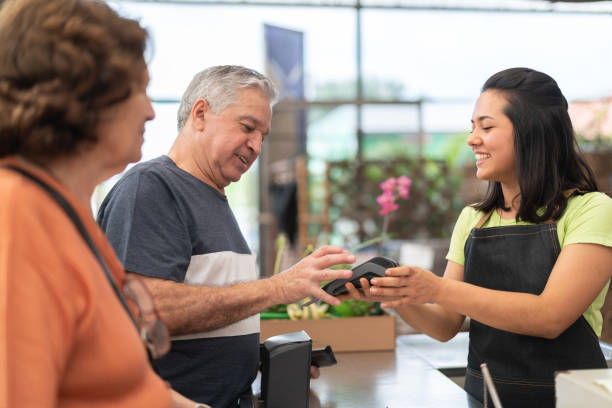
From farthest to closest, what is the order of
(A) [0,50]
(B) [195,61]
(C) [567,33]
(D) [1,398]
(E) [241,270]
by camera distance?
(C) [567,33] → (B) [195,61] → (E) [241,270] → (A) [0,50] → (D) [1,398]

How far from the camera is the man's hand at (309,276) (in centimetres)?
137

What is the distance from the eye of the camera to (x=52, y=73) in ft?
2.19

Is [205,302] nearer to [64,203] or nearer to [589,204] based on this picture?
[64,203]

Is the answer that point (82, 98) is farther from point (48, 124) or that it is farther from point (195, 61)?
point (195, 61)

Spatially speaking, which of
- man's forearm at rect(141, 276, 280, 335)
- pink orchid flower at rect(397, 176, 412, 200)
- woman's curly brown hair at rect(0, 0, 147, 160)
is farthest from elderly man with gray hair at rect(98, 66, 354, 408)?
pink orchid flower at rect(397, 176, 412, 200)

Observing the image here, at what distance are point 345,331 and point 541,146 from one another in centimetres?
95

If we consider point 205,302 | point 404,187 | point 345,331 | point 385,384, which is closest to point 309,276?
point 205,302

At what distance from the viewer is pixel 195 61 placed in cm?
612

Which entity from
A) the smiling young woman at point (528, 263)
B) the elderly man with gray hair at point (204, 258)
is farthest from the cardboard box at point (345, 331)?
the elderly man with gray hair at point (204, 258)

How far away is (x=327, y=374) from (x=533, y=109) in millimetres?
1010

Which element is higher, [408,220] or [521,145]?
[521,145]

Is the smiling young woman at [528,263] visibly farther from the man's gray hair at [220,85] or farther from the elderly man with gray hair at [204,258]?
the man's gray hair at [220,85]

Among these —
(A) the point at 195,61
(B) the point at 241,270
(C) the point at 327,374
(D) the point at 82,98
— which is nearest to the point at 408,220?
(A) the point at 195,61

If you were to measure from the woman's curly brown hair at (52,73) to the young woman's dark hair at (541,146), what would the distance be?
47.8 inches
